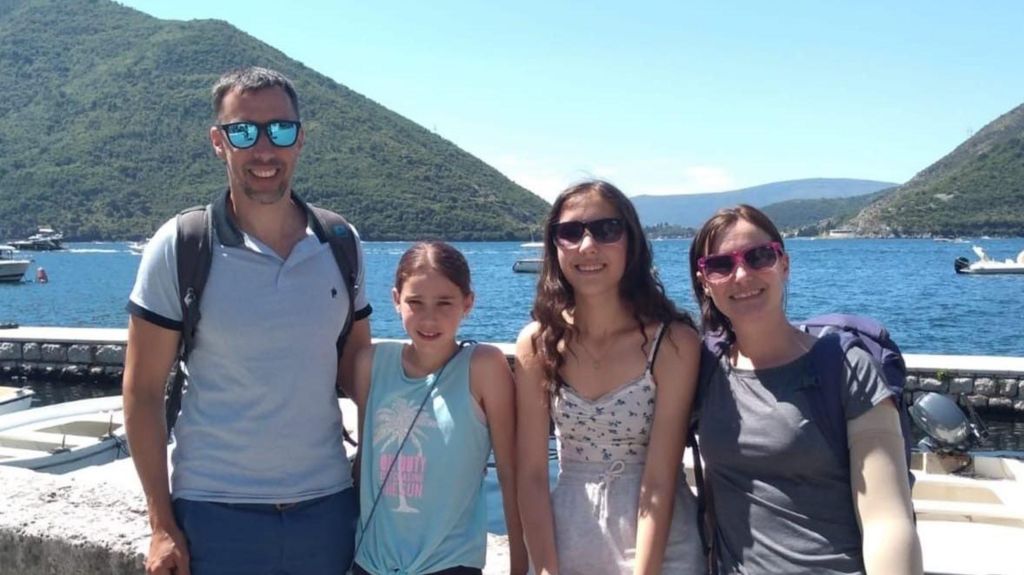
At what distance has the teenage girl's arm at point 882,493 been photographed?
2.29 metres

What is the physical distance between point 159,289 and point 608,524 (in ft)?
4.62

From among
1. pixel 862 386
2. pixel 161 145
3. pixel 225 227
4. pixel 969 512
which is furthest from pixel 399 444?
pixel 161 145

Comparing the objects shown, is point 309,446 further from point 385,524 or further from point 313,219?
point 313,219

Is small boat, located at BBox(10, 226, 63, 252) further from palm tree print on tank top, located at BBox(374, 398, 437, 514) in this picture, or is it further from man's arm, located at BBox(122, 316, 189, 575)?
palm tree print on tank top, located at BBox(374, 398, 437, 514)

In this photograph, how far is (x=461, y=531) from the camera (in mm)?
2664

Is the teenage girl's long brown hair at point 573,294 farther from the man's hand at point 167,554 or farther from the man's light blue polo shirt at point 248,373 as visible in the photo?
the man's hand at point 167,554

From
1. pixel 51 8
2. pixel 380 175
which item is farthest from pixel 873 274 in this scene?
pixel 51 8

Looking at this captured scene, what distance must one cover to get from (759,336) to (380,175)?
4617 inches

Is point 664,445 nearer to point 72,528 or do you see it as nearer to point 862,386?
point 862,386

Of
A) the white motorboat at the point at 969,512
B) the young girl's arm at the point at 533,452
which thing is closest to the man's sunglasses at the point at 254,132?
the young girl's arm at the point at 533,452

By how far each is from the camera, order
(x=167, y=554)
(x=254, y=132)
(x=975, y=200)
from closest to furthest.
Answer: (x=167, y=554) < (x=254, y=132) < (x=975, y=200)

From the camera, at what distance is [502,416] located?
2.74m

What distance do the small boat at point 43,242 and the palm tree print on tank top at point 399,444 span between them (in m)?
103

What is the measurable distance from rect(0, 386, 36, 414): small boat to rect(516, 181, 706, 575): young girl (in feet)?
42.6
